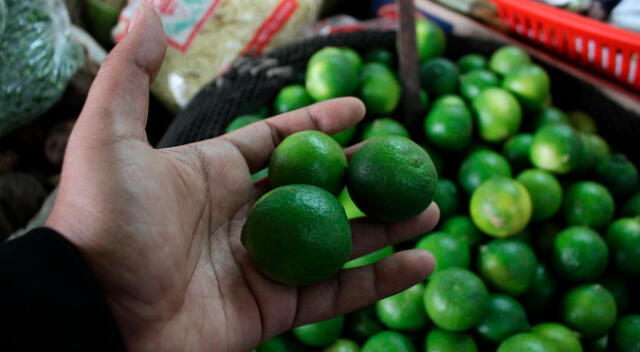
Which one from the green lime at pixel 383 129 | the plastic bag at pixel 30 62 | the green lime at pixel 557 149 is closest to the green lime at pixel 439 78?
the green lime at pixel 383 129

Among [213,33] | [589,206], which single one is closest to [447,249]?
[589,206]

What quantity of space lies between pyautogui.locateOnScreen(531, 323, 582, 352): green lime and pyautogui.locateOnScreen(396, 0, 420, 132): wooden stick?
1.20 meters

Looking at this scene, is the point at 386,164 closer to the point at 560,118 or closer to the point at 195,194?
the point at 195,194

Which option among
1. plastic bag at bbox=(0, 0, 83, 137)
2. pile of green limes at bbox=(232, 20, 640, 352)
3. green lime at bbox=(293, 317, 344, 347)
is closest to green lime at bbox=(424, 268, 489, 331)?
pile of green limes at bbox=(232, 20, 640, 352)

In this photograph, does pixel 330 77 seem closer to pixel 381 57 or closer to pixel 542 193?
pixel 381 57

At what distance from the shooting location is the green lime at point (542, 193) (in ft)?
7.13

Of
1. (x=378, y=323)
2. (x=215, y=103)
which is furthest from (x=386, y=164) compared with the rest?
(x=215, y=103)

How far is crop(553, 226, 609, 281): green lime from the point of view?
1.99 meters

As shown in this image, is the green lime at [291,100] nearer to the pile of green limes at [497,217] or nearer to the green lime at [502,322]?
the pile of green limes at [497,217]

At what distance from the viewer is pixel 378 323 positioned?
1.98 metres

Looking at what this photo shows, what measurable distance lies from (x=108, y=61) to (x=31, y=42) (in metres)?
1.49

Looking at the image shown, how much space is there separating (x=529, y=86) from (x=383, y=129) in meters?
0.94

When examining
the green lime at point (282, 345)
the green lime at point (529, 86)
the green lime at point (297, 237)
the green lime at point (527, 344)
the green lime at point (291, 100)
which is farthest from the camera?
the green lime at point (529, 86)

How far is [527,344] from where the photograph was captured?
1658 millimetres
